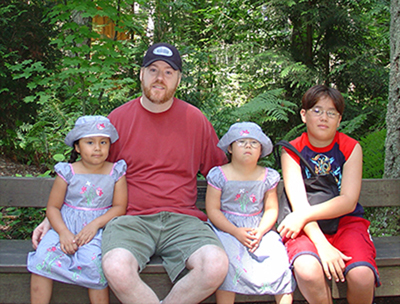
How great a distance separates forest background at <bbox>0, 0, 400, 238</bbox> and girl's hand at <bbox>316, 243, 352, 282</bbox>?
132 cm

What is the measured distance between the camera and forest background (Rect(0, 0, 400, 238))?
398cm

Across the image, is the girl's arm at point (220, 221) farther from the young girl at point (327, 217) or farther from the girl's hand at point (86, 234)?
the girl's hand at point (86, 234)

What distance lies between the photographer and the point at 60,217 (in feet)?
8.14

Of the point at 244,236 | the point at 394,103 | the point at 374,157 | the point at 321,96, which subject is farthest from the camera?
the point at 374,157

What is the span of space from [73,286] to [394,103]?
2798 mm

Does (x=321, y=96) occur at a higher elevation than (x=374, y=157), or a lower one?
higher

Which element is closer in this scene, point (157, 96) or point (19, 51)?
point (157, 96)

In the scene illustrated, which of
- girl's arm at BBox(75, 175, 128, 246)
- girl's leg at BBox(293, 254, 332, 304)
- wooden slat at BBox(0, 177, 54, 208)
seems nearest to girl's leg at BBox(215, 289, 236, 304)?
girl's leg at BBox(293, 254, 332, 304)

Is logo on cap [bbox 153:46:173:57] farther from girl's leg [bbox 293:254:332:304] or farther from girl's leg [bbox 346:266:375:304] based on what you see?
girl's leg [bbox 346:266:375:304]

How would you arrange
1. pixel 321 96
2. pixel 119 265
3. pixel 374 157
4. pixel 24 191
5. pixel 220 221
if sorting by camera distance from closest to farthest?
pixel 119 265, pixel 220 221, pixel 321 96, pixel 24 191, pixel 374 157

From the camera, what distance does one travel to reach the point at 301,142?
8.98ft

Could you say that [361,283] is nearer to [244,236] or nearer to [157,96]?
[244,236]

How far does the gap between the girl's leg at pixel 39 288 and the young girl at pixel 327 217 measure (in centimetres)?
145

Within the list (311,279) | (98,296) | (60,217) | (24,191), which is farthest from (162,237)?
(24,191)
